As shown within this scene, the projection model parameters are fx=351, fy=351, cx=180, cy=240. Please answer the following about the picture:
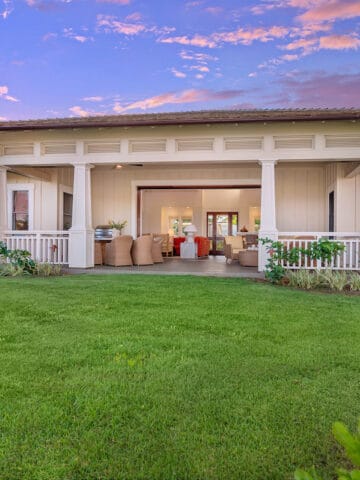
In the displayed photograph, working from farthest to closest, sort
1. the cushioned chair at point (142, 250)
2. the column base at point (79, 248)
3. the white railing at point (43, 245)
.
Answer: the cushioned chair at point (142, 250) → the white railing at point (43, 245) → the column base at point (79, 248)

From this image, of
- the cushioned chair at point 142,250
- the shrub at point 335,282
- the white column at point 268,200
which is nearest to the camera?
the shrub at point 335,282

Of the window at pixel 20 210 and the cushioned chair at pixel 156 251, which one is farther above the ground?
the window at pixel 20 210

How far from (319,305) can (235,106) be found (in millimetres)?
11830

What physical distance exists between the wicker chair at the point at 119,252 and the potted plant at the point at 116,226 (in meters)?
1.51

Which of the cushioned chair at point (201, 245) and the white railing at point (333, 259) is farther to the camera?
the cushioned chair at point (201, 245)

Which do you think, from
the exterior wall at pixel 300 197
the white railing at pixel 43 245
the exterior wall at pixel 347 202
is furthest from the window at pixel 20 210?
the exterior wall at pixel 347 202

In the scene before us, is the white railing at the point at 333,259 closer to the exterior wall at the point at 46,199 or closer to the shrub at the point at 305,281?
the shrub at the point at 305,281

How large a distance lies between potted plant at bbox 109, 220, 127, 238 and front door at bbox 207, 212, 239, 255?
8176mm

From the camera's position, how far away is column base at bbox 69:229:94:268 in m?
8.45

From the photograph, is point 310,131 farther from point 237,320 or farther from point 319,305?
point 237,320

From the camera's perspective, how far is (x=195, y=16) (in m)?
10.9

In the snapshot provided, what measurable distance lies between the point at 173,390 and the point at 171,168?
10.3m

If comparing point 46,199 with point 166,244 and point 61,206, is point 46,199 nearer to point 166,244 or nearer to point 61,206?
point 61,206

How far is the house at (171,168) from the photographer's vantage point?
25.4 feet
